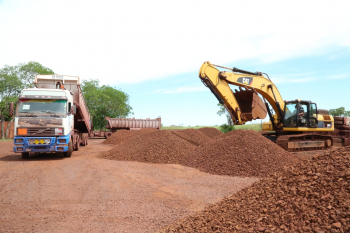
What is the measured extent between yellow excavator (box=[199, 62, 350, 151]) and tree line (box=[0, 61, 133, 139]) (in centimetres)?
2599

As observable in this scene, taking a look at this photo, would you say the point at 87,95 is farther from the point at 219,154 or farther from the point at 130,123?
the point at 219,154

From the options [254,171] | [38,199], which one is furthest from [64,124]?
Answer: [254,171]

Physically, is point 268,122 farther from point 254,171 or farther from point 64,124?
point 64,124

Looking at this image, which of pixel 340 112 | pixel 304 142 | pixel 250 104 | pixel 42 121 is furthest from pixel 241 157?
pixel 340 112

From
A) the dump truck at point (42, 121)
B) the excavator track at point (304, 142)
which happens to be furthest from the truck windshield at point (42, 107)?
the excavator track at point (304, 142)

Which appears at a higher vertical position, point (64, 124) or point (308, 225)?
point (64, 124)

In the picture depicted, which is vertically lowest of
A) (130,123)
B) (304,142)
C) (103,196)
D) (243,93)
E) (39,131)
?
(103,196)

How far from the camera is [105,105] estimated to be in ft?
151

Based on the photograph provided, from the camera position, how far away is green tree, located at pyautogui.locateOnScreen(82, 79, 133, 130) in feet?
148

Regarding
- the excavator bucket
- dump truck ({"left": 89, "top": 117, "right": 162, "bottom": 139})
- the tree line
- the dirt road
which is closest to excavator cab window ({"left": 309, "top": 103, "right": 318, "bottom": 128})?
the excavator bucket

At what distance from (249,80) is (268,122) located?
3.81m

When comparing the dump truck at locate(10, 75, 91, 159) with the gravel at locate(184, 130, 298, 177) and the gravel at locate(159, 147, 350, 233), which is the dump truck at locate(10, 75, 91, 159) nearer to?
the gravel at locate(184, 130, 298, 177)

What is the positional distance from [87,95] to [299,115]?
123 ft

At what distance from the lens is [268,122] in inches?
667
